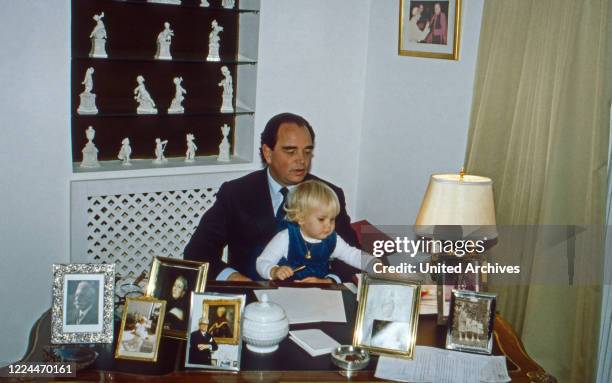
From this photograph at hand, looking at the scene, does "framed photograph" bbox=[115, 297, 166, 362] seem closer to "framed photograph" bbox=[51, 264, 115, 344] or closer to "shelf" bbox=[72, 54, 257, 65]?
"framed photograph" bbox=[51, 264, 115, 344]

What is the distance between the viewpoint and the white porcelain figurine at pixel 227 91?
4.04m

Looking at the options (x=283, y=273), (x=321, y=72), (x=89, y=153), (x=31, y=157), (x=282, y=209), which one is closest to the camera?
(x=283, y=273)

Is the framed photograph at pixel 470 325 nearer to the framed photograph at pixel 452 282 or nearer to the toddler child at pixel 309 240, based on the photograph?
the framed photograph at pixel 452 282

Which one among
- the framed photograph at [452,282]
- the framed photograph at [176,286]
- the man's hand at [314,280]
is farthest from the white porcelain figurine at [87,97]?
the framed photograph at [452,282]

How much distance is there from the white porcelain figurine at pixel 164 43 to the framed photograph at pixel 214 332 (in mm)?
2312

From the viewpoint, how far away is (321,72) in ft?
13.6

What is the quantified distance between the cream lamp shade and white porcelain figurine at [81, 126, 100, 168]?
2.00 meters

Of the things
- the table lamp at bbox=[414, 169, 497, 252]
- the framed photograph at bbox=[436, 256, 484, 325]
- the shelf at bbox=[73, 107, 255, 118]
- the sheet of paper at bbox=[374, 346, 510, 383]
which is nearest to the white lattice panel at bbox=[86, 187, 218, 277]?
the shelf at bbox=[73, 107, 255, 118]

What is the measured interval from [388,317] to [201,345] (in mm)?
515

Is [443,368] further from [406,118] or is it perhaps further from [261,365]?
[406,118]

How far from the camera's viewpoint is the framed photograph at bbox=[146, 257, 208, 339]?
1.93 m

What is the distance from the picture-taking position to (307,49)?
4086 millimetres

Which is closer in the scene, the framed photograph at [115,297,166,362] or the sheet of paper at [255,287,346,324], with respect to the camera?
the framed photograph at [115,297,166,362]

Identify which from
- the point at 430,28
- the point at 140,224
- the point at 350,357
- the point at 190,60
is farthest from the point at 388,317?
the point at 190,60
